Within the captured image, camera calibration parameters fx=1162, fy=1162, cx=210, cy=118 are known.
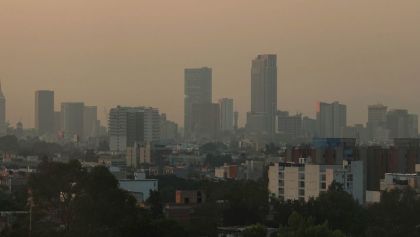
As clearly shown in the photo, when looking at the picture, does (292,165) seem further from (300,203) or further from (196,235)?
(196,235)

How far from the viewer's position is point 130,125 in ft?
281

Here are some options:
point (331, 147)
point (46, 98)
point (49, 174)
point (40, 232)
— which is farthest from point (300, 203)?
point (46, 98)

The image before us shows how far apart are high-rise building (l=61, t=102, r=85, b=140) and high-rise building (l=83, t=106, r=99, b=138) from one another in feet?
2.13

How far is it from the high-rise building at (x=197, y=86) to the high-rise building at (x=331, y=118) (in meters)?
17.0

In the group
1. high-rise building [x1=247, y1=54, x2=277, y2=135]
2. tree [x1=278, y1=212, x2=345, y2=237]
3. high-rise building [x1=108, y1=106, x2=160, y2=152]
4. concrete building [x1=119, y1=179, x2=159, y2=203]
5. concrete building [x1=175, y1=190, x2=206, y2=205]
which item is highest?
high-rise building [x1=247, y1=54, x2=277, y2=135]

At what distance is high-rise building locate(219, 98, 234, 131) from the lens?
381 ft

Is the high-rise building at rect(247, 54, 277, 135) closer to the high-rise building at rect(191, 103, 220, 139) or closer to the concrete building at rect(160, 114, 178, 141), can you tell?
the high-rise building at rect(191, 103, 220, 139)

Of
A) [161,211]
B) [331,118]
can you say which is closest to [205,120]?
[331,118]

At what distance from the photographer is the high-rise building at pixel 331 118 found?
99.7 metres

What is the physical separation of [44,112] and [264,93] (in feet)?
69.0

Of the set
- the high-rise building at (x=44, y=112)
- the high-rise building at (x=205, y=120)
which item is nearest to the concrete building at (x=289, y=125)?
the high-rise building at (x=205, y=120)

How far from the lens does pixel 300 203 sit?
22812 mm

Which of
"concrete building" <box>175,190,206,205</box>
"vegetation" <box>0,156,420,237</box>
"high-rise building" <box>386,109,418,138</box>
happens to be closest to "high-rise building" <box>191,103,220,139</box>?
"high-rise building" <box>386,109,418,138</box>

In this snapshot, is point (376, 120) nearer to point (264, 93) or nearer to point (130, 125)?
point (264, 93)
